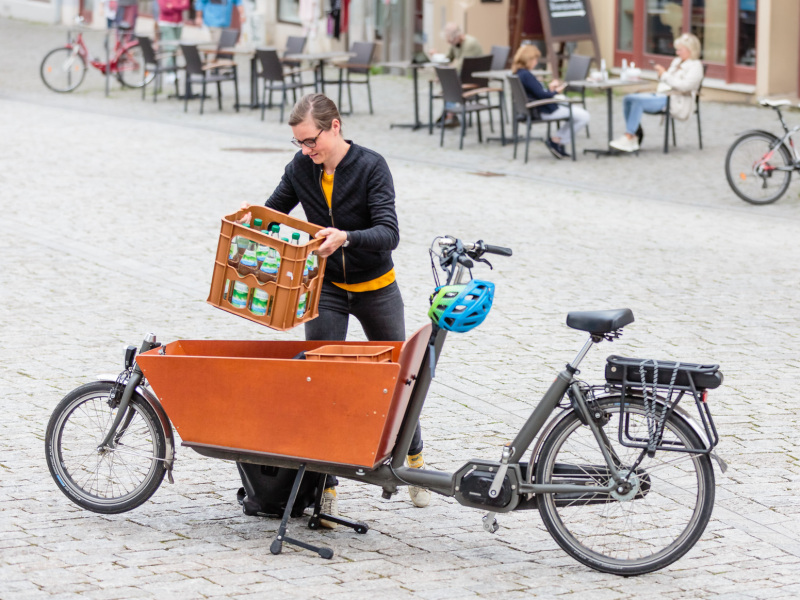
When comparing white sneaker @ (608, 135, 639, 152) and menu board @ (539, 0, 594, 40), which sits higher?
menu board @ (539, 0, 594, 40)

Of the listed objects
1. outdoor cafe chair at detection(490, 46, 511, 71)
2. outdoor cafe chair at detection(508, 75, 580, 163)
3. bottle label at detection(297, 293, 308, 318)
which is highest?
outdoor cafe chair at detection(490, 46, 511, 71)

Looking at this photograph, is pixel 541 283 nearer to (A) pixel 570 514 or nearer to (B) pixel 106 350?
(B) pixel 106 350

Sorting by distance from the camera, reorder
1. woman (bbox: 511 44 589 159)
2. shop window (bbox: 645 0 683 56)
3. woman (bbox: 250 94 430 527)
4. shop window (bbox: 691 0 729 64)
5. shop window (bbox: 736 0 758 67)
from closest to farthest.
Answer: woman (bbox: 250 94 430 527)
woman (bbox: 511 44 589 159)
shop window (bbox: 736 0 758 67)
shop window (bbox: 691 0 729 64)
shop window (bbox: 645 0 683 56)

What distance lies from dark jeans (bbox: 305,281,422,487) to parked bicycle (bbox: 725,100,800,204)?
8.65 metres

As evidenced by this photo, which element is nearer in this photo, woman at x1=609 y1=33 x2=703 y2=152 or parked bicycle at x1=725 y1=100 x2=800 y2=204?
parked bicycle at x1=725 y1=100 x2=800 y2=204

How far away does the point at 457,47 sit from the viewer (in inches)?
746

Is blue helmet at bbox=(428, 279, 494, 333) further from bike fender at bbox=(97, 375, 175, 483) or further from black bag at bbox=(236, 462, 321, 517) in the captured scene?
bike fender at bbox=(97, 375, 175, 483)

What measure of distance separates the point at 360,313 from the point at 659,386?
54.2 inches

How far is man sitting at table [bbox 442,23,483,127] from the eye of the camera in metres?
18.5

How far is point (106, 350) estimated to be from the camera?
754cm

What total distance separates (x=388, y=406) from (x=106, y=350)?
3.40 metres

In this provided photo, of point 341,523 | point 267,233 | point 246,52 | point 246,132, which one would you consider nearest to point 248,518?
point 341,523

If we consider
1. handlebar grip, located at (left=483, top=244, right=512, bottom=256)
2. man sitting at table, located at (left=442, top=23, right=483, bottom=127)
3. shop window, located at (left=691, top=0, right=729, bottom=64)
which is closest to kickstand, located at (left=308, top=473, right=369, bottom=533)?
handlebar grip, located at (left=483, top=244, right=512, bottom=256)

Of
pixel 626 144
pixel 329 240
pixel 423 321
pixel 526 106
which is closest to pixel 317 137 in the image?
pixel 329 240
